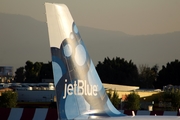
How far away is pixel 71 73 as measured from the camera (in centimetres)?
1953

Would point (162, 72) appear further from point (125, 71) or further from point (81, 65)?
point (81, 65)

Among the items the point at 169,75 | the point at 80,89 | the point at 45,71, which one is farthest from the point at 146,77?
the point at 80,89

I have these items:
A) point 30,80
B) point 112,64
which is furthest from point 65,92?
point 30,80

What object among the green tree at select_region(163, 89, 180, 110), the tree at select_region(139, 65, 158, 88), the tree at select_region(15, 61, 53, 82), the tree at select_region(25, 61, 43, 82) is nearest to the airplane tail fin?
the green tree at select_region(163, 89, 180, 110)

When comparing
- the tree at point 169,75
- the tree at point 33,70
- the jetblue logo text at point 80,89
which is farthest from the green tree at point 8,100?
the tree at point 33,70

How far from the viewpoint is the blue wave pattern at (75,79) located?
18.9 m

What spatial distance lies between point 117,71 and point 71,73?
137 metres

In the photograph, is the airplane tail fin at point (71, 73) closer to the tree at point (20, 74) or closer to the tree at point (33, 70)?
the tree at point (33, 70)

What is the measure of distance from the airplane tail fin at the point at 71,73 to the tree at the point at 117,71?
12177 centimetres

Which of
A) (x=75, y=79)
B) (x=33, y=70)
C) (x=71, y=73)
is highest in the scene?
(x=33, y=70)

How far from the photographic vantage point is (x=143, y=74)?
146125mm

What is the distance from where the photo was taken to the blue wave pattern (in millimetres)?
18891

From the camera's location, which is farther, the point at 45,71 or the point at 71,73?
the point at 45,71

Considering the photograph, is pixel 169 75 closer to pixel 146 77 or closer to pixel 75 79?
pixel 146 77
